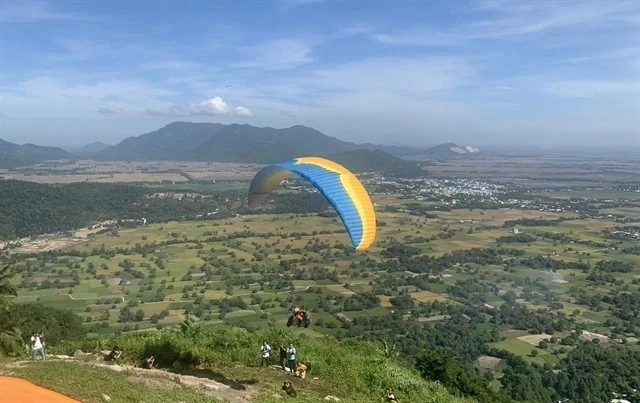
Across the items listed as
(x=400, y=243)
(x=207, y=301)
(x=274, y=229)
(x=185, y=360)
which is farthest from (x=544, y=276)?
(x=185, y=360)

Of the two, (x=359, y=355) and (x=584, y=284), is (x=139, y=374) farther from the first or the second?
(x=584, y=284)

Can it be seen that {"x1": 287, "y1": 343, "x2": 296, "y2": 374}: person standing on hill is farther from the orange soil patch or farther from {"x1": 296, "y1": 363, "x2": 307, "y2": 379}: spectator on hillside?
the orange soil patch

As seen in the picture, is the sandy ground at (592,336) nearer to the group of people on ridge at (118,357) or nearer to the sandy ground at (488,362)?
the sandy ground at (488,362)

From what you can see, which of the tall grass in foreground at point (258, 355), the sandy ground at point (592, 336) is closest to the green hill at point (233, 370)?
the tall grass in foreground at point (258, 355)

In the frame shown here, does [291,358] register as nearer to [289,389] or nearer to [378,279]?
[289,389]

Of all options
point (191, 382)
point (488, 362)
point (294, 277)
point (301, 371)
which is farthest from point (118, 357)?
point (294, 277)
